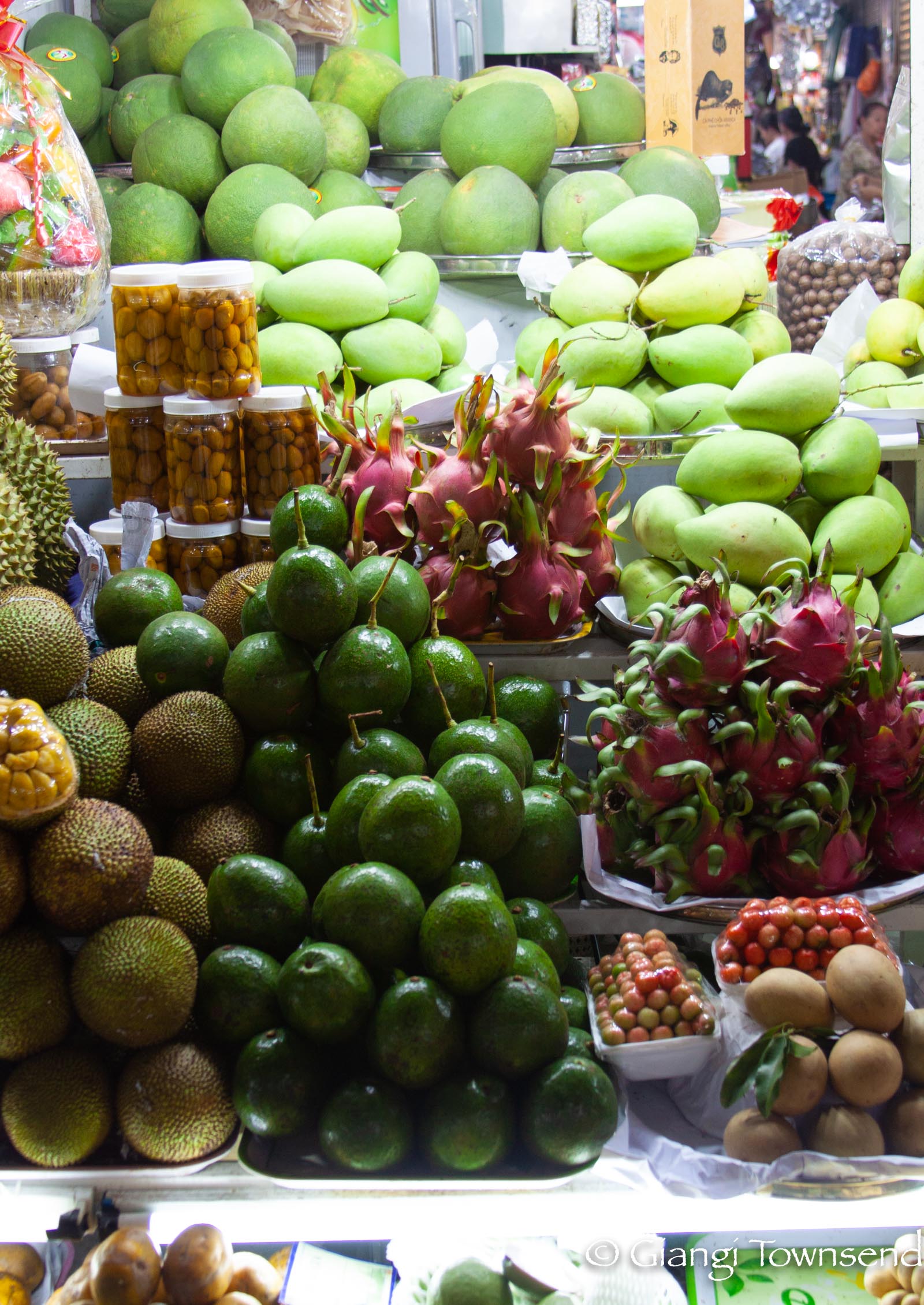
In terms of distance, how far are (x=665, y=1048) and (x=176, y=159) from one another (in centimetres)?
265

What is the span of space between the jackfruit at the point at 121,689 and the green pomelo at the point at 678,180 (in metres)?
2.38

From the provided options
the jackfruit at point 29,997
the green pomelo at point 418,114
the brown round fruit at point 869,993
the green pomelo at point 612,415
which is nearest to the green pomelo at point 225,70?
the green pomelo at point 418,114

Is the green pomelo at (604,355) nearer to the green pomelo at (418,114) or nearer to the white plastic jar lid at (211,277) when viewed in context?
the white plastic jar lid at (211,277)

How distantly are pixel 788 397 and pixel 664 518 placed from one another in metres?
0.27

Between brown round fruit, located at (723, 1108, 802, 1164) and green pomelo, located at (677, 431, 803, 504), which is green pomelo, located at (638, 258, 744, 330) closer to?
green pomelo, located at (677, 431, 803, 504)

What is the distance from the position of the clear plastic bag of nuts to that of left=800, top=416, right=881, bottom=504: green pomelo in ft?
6.42

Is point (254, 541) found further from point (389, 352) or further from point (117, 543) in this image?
point (389, 352)

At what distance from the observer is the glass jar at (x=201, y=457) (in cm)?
167

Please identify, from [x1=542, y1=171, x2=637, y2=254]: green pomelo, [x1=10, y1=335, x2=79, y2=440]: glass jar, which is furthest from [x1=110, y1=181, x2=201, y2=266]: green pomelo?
[x1=542, y1=171, x2=637, y2=254]: green pomelo

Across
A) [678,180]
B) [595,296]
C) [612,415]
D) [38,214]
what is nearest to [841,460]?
[612,415]

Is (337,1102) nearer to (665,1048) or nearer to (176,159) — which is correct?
(665,1048)

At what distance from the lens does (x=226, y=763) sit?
1.26m

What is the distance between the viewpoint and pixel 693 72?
3.51 metres

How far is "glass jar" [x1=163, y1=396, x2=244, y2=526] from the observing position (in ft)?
5.49
